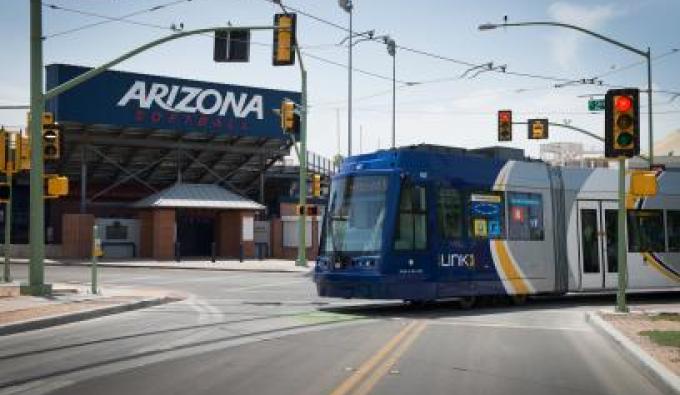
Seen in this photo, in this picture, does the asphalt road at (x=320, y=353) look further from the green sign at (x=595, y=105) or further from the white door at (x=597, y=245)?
the green sign at (x=595, y=105)

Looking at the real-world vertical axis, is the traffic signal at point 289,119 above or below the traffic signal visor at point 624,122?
above

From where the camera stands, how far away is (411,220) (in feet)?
56.7

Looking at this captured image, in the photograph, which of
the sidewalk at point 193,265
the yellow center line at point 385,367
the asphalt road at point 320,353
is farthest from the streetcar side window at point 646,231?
the sidewalk at point 193,265

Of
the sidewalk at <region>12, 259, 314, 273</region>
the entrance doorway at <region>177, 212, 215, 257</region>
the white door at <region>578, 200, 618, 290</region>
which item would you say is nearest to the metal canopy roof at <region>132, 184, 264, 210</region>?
the entrance doorway at <region>177, 212, 215, 257</region>

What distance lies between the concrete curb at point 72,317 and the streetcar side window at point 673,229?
509 inches

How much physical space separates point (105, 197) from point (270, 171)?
1064 centimetres

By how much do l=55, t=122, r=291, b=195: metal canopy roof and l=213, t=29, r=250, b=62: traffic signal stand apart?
24.1 metres

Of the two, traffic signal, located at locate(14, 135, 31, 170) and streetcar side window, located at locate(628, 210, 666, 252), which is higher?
traffic signal, located at locate(14, 135, 31, 170)

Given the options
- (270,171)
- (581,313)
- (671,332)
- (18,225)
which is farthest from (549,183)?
(18,225)

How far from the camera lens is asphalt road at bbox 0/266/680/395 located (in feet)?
29.5

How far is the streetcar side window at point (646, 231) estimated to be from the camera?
21625mm

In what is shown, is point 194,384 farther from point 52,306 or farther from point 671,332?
point 52,306

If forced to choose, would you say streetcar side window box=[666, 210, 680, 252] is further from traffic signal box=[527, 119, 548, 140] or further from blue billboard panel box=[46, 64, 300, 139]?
blue billboard panel box=[46, 64, 300, 139]

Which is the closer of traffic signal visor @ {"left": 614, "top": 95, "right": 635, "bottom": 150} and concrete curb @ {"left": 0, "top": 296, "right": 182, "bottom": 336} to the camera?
concrete curb @ {"left": 0, "top": 296, "right": 182, "bottom": 336}
